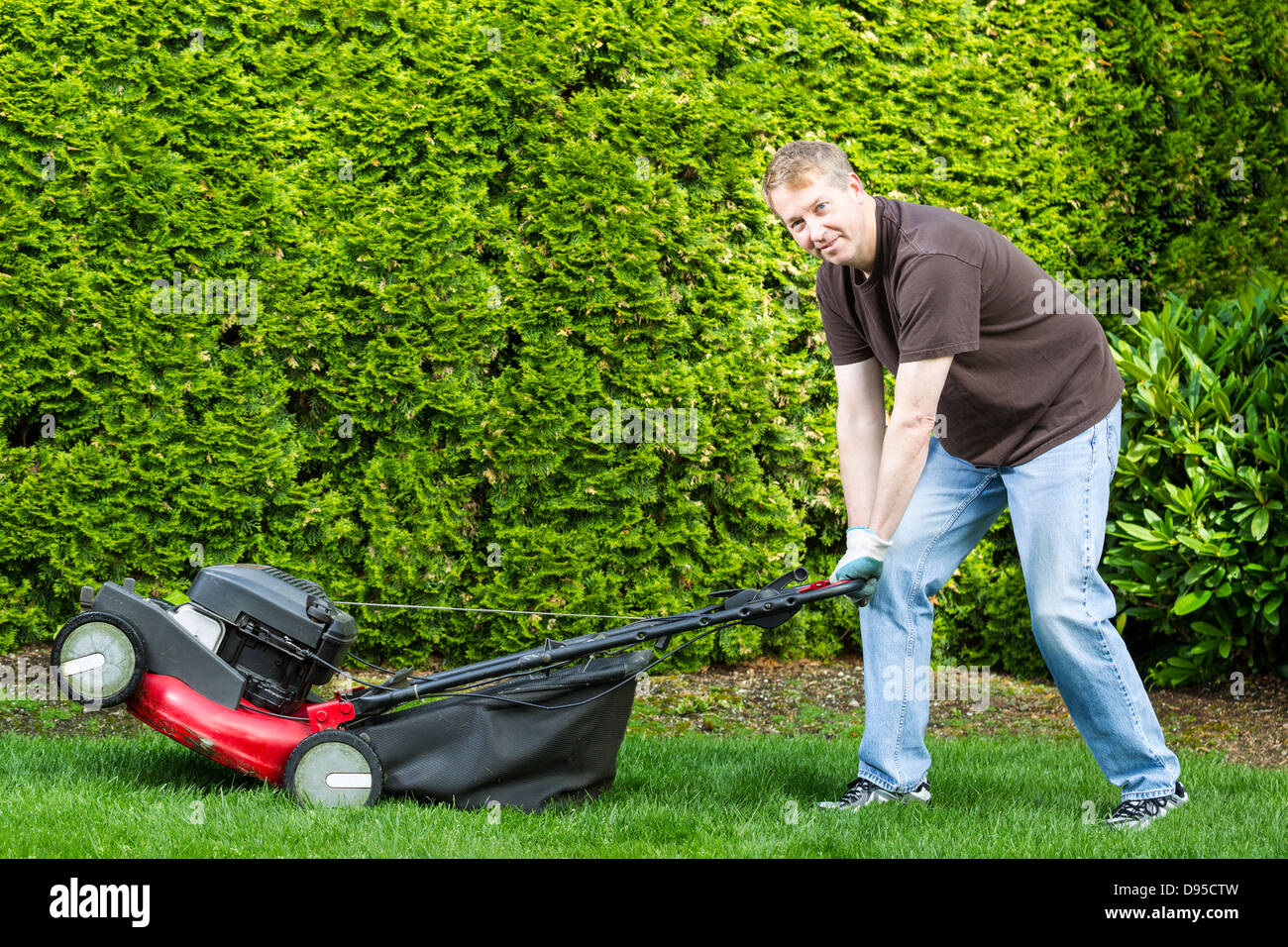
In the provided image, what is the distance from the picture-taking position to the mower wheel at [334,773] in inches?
127

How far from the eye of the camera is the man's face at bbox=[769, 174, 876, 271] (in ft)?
10.00

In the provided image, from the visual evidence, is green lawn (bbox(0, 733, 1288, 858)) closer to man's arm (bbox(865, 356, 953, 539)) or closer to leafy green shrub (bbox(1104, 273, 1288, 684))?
man's arm (bbox(865, 356, 953, 539))

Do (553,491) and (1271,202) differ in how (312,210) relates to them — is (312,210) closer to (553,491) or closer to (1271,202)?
(553,491)

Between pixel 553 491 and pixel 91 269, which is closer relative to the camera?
pixel 91 269

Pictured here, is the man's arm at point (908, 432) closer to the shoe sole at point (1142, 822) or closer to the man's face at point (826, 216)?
the man's face at point (826, 216)

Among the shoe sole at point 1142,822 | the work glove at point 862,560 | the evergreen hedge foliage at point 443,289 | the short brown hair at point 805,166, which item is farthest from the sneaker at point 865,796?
the evergreen hedge foliage at point 443,289

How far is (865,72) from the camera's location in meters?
5.55

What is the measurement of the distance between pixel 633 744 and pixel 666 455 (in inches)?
59.1

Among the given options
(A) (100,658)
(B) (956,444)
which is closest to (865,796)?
(B) (956,444)

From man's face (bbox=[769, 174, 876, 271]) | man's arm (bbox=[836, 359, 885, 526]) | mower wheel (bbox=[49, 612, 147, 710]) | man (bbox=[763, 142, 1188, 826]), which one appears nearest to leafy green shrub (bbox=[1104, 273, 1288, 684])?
man (bbox=[763, 142, 1188, 826])

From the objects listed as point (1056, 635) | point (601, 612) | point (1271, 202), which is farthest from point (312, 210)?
point (1271, 202)

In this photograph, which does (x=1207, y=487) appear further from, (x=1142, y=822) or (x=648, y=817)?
(x=648, y=817)

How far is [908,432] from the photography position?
305 cm

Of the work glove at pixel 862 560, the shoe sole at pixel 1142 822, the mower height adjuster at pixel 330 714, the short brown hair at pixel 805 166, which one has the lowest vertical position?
the shoe sole at pixel 1142 822
